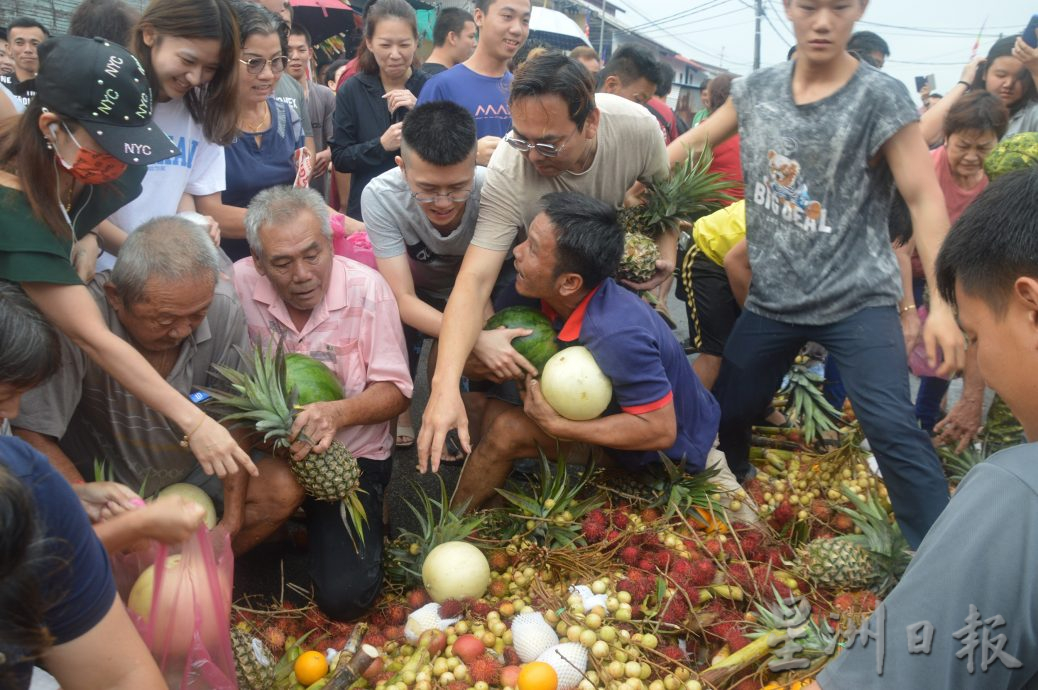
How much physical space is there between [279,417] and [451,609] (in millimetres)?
934

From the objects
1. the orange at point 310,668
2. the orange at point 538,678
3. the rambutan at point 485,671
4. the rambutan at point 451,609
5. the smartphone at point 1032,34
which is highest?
the smartphone at point 1032,34

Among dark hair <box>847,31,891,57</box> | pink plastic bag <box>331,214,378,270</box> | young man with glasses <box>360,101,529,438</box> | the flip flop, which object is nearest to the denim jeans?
young man with glasses <box>360,101,529,438</box>

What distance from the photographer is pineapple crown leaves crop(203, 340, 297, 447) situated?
3008mm

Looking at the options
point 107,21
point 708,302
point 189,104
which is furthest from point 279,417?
point 708,302

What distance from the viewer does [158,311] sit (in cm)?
283

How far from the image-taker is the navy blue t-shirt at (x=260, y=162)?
420 centimetres

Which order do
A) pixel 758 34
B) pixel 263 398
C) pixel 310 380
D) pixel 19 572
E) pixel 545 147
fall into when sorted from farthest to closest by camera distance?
pixel 758 34
pixel 545 147
pixel 310 380
pixel 263 398
pixel 19 572

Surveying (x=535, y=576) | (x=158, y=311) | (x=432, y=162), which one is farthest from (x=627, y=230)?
(x=158, y=311)

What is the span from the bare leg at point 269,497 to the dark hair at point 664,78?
4.53m

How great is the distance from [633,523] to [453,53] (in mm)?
4040

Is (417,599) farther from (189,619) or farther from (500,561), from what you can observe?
(189,619)

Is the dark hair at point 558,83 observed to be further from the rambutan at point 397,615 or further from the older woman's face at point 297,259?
the rambutan at point 397,615

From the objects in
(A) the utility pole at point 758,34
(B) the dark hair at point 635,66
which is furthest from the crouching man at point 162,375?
(A) the utility pole at point 758,34

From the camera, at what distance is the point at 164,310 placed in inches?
111
